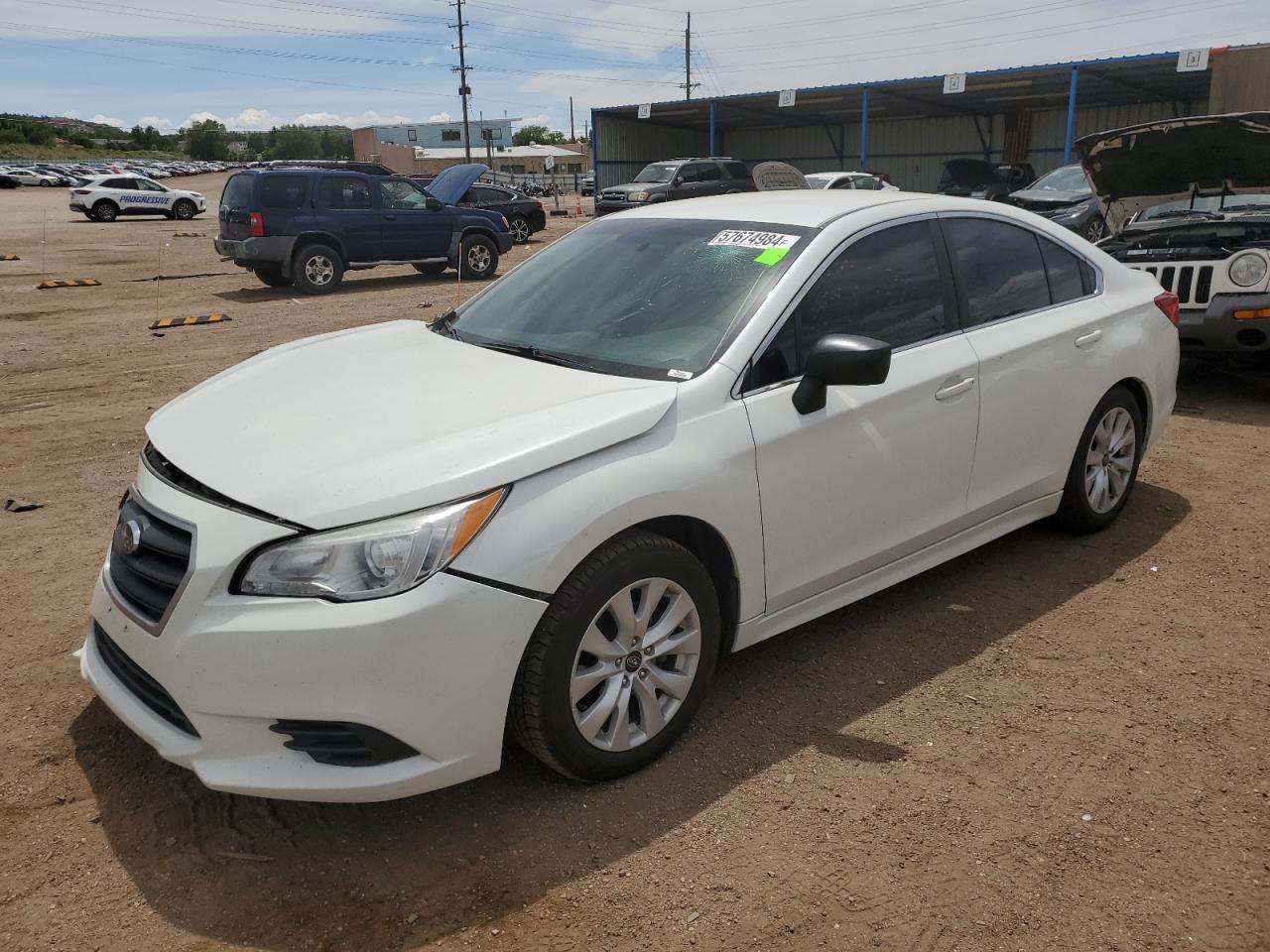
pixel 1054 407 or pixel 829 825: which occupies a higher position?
pixel 1054 407

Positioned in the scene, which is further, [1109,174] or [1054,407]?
[1109,174]

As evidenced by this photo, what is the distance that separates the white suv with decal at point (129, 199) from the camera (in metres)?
33.5

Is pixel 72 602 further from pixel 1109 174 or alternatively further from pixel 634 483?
pixel 1109 174

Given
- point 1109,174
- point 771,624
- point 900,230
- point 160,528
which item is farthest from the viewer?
point 1109,174

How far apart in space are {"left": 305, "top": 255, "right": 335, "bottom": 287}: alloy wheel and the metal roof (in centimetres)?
2010

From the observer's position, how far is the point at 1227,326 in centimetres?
677

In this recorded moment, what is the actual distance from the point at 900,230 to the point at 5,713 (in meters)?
3.54

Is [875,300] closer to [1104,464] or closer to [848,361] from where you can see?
[848,361]

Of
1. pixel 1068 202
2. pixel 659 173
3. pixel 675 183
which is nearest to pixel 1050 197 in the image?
pixel 1068 202

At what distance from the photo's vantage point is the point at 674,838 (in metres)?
2.70

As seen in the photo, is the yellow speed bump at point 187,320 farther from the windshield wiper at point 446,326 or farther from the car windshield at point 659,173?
the car windshield at point 659,173

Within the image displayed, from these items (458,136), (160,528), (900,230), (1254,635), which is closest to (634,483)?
(160,528)

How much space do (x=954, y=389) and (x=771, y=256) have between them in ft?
2.85

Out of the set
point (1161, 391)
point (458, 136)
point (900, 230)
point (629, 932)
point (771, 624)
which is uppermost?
point (458, 136)
